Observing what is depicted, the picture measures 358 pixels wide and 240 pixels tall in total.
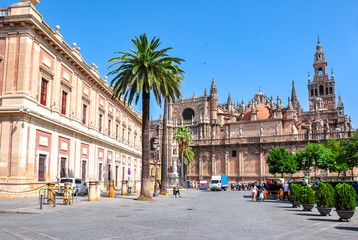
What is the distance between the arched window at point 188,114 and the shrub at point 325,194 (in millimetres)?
69718

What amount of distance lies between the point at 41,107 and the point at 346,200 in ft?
59.8

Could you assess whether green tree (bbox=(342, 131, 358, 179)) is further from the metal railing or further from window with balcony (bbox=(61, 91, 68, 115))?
the metal railing

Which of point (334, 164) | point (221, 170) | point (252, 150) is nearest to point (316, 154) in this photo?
point (334, 164)

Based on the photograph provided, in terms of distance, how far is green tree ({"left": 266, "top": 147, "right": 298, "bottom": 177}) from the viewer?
53.4m

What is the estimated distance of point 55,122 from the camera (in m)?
23.2

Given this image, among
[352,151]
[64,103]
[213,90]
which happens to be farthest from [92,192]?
[213,90]

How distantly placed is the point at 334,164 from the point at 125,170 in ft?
98.7

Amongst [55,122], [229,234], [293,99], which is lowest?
[229,234]

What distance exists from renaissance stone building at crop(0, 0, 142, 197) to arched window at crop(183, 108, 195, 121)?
172 feet

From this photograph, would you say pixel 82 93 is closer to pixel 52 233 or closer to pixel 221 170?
pixel 52 233

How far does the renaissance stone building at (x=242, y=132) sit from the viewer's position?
6512cm

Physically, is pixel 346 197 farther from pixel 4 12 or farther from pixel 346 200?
pixel 4 12

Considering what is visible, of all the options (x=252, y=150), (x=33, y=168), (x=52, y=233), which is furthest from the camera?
(x=252, y=150)

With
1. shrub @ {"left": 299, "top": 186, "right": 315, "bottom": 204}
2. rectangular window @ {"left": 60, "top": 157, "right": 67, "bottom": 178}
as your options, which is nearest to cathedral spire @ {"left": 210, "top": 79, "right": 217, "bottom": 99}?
rectangular window @ {"left": 60, "top": 157, "right": 67, "bottom": 178}
